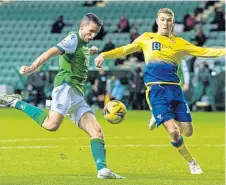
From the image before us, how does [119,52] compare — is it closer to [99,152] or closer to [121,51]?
[121,51]

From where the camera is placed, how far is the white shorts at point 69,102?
1062 centimetres

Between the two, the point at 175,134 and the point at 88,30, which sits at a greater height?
the point at 88,30

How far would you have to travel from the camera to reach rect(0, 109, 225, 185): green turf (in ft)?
33.6

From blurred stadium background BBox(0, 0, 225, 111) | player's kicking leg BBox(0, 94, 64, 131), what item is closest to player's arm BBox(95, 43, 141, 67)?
player's kicking leg BBox(0, 94, 64, 131)

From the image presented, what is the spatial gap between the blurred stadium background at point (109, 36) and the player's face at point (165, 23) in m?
20.7

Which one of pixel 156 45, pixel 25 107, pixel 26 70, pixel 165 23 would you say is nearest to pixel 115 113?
pixel 156 45

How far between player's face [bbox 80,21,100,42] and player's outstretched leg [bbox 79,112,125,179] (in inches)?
39.3

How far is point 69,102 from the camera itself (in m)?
10.6

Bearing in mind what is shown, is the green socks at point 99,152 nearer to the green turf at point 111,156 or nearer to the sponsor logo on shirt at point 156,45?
the green turf at point 111,156

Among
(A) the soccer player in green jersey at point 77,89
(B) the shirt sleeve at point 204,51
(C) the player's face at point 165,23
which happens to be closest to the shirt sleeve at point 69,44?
(A) the soccer player in green jersey at point 77,89

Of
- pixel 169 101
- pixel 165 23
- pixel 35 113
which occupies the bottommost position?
pixel 35 113

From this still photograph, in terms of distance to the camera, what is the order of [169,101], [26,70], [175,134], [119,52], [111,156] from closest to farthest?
[26,70], [175,134], [119,52], [169,101], [111,156]

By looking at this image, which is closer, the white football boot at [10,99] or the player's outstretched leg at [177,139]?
the player's outstretched leg at [177,139]

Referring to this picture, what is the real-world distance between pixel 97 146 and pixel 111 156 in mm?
3511
